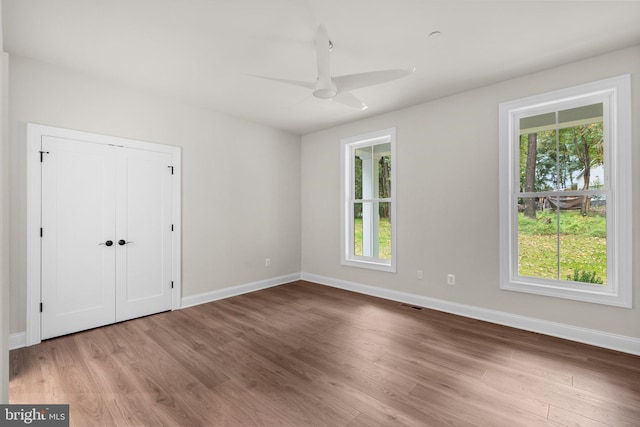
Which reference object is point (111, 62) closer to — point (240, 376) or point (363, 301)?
point (240, 376)

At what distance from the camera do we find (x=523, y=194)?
330 cm

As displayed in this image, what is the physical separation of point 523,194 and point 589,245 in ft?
2.51

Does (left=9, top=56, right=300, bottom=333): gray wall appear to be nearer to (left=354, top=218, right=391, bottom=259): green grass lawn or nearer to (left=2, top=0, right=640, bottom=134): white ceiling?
(left=2, top=0, right=640, bottom=134): white ceiling

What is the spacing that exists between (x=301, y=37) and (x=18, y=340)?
385cm

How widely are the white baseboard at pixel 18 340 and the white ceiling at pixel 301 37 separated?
105 inches

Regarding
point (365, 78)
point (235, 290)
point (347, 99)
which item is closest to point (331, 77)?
point (365, 78)

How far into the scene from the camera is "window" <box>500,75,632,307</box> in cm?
274

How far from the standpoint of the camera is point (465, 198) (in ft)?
12.0

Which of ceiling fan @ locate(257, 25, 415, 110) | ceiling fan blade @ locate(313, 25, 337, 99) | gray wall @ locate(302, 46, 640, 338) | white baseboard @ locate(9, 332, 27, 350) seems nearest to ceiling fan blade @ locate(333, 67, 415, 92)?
ceiling fan @ locate(257, 25, 415, 110)

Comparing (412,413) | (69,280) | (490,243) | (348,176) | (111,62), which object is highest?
(111,62)

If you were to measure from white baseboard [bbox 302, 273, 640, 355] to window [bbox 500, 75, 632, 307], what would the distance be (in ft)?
1.03

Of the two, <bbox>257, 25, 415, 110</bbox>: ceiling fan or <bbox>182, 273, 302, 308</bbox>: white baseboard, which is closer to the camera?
<bbox>257, 25, 415, 110</bbox>: ceiling fan

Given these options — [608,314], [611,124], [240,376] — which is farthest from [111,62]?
[608,314]

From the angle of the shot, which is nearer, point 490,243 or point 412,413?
point 412,413
